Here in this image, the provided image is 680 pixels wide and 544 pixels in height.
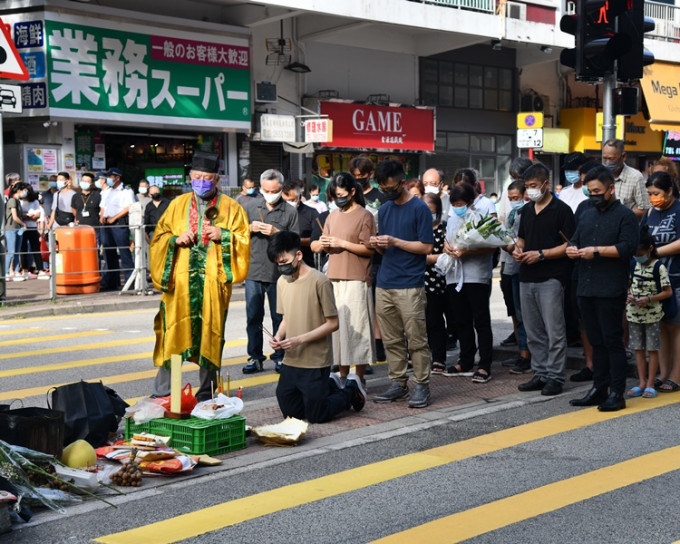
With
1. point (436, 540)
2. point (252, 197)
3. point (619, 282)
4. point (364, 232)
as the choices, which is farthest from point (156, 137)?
point (436, 540)

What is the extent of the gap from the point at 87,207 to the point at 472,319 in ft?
34.5

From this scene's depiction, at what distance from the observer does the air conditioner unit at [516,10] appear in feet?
88.7

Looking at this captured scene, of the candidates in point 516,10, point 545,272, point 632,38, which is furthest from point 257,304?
point 516,10

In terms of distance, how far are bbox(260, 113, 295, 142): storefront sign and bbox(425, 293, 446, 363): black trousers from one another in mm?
14367

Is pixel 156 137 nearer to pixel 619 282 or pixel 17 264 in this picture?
pixel 17 264

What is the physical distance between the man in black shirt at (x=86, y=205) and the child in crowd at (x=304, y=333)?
447 inches

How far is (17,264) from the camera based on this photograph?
66.8 feet

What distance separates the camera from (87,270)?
17406mm

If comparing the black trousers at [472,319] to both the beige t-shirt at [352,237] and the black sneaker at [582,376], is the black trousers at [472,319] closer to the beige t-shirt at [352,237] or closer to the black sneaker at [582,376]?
the black sneaker at [582,376]

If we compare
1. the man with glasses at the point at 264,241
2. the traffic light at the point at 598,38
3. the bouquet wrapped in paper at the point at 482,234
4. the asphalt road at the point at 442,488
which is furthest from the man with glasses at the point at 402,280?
the traffic light at the point at 598,38

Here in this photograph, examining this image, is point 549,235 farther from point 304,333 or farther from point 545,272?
point 304,333

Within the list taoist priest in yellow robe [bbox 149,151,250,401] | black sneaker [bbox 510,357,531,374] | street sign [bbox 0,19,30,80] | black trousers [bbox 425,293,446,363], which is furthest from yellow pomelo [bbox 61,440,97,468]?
street sign [bbox 0,19,30,80]

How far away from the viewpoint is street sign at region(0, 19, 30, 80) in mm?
14023

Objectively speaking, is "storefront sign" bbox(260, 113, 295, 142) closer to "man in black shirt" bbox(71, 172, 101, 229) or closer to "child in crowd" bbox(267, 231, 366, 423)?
"man in black shirt" bbox(71, 172, 101, 229)
